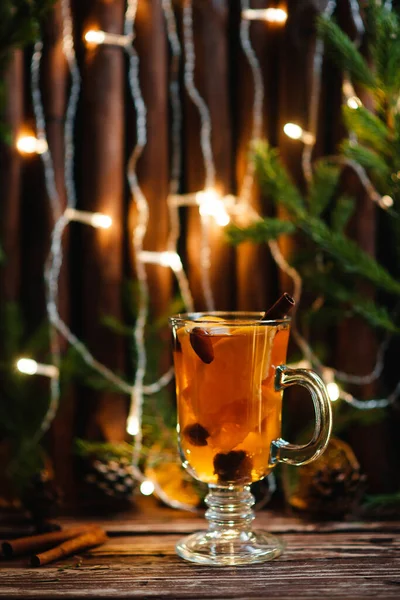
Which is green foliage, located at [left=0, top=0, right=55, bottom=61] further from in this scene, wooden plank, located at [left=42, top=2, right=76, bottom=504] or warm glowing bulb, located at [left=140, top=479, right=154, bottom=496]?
warm glowing bulb, located at [left=140, top=479, right=154, bottom=496]

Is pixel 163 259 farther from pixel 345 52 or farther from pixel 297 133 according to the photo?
pixel 345 52

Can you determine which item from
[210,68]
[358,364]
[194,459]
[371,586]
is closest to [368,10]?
[210,68]

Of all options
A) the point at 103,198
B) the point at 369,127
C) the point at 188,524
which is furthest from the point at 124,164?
the point at 188,524

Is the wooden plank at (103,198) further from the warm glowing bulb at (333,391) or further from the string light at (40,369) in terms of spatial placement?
the warm glowing bulb at (333,391)

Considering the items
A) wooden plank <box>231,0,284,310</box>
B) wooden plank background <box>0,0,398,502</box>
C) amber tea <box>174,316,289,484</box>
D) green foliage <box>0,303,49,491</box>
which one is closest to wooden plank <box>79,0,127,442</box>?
wooden plank background <box>0,0,398,502</box>

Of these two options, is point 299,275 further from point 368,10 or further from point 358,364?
point 368,10

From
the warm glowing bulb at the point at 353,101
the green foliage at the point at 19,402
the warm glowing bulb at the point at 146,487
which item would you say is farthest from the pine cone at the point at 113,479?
the warm glowing bulb at the point at 353,101
